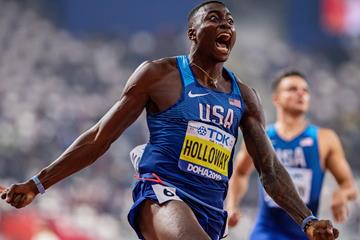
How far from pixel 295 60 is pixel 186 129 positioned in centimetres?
1877

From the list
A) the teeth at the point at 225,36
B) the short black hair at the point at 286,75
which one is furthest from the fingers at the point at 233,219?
the teeth at the point at 225,36

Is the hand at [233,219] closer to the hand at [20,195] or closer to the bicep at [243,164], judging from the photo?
the bicep at [243,164]

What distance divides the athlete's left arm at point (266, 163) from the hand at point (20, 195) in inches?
54.5

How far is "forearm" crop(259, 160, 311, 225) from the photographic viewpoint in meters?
4.33

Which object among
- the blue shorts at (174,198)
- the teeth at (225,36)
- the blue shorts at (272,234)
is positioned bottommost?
the blue shorts at (174,198)

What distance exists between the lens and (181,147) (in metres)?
4.40

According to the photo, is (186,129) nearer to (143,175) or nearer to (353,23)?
(143,175)

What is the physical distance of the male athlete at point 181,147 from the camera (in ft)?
14.2

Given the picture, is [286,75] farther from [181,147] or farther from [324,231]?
[324,231]

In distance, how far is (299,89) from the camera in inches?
281

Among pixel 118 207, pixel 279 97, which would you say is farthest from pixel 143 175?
pixel 118 207

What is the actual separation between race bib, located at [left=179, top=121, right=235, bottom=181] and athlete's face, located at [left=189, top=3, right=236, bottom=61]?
18.6 inches

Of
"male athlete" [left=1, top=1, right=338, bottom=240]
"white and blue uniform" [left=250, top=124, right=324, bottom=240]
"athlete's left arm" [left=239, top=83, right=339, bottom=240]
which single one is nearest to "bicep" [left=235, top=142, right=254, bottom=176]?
"white and blue uniform" [left=250, top=124, right=324, bottom=240]

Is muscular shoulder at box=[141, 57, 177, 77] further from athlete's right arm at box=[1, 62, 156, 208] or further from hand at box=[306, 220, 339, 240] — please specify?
hand at box=[306, 220, 339, 240]
